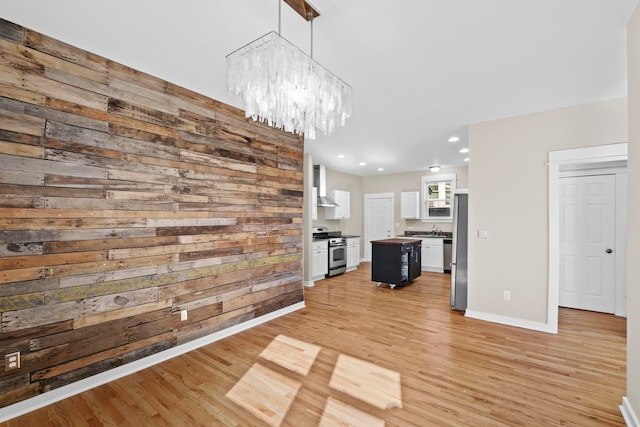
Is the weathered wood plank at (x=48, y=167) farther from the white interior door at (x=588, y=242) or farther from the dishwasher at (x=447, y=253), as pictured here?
the dishwasher at (x=447, y=253)

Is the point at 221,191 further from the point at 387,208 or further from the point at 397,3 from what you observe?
the point at 387,208

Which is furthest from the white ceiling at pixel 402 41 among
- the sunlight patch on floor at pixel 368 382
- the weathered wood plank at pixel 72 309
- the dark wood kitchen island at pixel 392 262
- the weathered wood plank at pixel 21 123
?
the dark wood kitchen island at pixel 392 262

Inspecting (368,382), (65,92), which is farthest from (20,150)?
(368,382)

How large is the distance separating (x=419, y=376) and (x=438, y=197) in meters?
6.04

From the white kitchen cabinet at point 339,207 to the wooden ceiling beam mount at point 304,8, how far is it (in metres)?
5.86

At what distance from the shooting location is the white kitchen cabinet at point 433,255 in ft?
23.8

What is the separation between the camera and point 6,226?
2047 millimetres

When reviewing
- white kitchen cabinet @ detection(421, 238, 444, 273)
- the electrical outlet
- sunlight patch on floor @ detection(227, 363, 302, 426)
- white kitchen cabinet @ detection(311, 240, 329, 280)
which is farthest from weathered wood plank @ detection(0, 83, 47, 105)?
white kitchen cabinet @ detection(421, 238, 444, 273)

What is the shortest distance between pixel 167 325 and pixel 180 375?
Result: 1.73 ft

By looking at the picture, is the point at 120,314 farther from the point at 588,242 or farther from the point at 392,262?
the point at 588,242

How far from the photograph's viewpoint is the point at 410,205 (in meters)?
8.05

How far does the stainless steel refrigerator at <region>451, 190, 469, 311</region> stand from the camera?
14.0 ft

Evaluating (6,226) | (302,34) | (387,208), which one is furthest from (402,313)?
(387,208)

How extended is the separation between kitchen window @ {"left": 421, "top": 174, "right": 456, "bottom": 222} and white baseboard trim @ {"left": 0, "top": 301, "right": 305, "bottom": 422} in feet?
19.2
